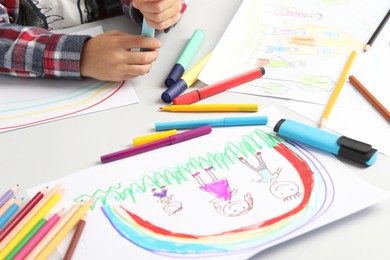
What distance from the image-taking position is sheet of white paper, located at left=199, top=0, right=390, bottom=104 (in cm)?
64

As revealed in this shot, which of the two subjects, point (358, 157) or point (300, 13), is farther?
point (300, 13)

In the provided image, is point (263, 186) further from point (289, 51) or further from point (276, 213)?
point (289, 51)

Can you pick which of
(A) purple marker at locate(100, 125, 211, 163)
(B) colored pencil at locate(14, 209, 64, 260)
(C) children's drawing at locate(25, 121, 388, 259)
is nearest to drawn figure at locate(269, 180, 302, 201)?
(C) children's drawing at locate(25, 121, 388, 259)

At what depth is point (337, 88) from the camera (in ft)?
Result: 2.03

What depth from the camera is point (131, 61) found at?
2.12 ft

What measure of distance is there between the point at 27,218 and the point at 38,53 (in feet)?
0.97

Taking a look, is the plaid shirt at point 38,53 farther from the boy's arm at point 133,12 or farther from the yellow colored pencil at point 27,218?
the yellow colored pencil at point 27,218

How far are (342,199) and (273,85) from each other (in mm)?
209

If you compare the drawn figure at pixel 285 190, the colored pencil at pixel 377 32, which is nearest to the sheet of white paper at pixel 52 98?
the drawn figure at pixel 285 190

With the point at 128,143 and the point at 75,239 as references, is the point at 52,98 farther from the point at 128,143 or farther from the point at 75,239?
the point at 75,239

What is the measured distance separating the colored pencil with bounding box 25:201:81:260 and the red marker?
0.20 meters

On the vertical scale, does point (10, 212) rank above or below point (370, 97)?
below

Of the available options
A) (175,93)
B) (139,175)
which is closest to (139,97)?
(175,93)

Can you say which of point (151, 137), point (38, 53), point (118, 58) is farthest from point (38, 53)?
point (151, 137)
